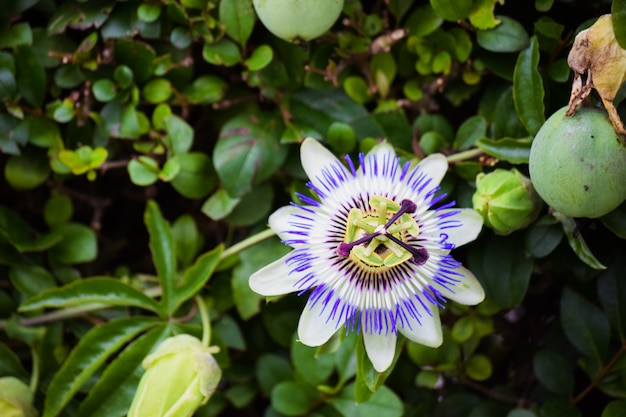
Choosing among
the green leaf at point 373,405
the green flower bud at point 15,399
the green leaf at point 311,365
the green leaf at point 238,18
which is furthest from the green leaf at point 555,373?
the green flower bud at point 15,399

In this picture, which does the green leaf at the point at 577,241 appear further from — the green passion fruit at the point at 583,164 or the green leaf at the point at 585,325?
the green leaf at the point at 585,325

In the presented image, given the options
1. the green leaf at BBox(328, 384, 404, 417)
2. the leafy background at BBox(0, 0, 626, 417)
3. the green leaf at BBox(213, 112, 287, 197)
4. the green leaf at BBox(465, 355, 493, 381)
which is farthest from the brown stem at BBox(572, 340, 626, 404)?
the green leaf at BBox(213, 112, 287, 197)

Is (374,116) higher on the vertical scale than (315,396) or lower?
higher

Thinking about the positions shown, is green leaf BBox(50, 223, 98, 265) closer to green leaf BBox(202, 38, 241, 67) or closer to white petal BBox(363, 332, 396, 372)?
green leaf BBox(202, 38, 241, 67)

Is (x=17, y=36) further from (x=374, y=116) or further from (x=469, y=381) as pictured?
(x=469, y=381)

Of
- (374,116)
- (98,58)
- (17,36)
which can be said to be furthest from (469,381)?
(17,36)

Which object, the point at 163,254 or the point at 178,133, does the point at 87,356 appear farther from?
the point at 178,133
